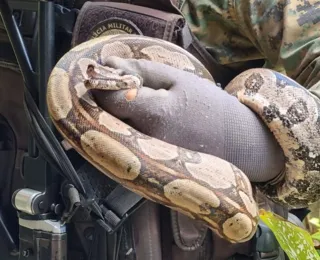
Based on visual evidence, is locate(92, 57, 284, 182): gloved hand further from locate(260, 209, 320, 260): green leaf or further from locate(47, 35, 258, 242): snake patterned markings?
locate(260, 209, 320, 260): green leaf

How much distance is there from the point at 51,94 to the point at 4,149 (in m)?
0.60

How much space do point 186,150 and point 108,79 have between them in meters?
0.15

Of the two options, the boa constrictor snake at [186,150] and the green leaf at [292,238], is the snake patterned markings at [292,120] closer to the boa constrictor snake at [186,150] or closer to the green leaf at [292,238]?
the boa constrictor snake at [186,150]

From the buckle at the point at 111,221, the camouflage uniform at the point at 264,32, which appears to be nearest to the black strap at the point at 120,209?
the buckle at the point at 111,221

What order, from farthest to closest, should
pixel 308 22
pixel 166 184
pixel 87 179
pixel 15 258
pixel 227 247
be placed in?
1. pixel 15 258
2. pixel 227 247
3. pixel 87 179
4. pixel 308 22
5. pixel 166 184

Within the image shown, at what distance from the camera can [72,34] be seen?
126 cm

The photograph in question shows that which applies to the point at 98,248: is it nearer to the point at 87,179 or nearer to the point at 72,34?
the point at 87,179

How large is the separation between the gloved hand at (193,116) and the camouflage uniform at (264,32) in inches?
5.5

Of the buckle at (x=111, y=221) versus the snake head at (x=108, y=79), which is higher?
the snake head at (x=108, y=79)

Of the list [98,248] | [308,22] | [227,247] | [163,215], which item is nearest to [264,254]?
[227,247]

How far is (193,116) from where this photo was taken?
0.90 metres

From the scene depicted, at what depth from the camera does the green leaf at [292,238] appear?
3.89ft

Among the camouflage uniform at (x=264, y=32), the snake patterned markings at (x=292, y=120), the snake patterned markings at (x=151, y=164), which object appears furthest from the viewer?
the camouflage uniform at (x=264, y=32)

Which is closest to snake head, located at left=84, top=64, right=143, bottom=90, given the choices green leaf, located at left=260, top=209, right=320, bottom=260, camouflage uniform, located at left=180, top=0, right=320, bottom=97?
camouflage uniform, located at left=180, top=0, right=320, bottom=97
